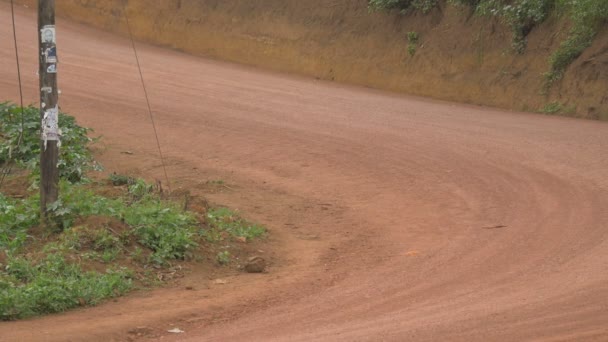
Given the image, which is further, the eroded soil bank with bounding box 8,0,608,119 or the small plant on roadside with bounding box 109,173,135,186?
the eroded soil bank with bounding box 8,0,608,119

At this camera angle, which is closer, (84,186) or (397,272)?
(397,272)

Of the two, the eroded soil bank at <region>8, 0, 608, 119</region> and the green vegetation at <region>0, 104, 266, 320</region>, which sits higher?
the eroded soil bank at <region>8, 0, 608, 119</region>

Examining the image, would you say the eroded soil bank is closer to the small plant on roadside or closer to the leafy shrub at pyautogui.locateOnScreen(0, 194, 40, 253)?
the small plant on roadside

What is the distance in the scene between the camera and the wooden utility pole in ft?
33.2

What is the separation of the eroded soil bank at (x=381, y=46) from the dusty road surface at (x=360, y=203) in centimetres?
100

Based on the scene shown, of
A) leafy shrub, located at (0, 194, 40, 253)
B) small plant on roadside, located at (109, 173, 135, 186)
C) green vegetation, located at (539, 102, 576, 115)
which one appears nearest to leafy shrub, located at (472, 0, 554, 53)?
green vegetation, located at (539, 102, 576, 115)

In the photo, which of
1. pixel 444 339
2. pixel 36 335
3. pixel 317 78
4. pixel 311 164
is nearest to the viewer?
pixel 444 339

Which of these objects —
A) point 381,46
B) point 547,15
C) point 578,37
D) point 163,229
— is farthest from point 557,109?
point 163,229

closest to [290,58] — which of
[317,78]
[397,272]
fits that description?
[317,78]

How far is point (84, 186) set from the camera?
13180 mm

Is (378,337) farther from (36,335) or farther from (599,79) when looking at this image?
(599,79)

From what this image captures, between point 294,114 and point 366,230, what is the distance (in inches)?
270

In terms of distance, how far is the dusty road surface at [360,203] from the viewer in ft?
26.0

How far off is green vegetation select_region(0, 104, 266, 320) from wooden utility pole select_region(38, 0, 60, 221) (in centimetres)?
21
